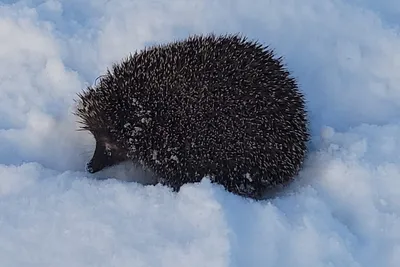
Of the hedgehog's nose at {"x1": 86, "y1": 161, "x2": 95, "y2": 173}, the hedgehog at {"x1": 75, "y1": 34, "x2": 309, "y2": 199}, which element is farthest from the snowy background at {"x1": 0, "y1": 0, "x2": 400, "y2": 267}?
the hedgehog at {"x1": 75, "y1": 34, "x2": 309, "y2": 199}

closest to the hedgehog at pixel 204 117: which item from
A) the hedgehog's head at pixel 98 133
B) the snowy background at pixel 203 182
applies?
the hedgehog's head at pixel 98 133

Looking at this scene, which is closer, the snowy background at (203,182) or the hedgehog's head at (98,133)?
the snowy background at (203,182)

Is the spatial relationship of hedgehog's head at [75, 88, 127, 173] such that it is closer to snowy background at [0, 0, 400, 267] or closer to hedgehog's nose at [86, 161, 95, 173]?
hedgehog's nose at [86, 161, 95, 173]

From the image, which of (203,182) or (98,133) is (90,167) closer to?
(98,133)

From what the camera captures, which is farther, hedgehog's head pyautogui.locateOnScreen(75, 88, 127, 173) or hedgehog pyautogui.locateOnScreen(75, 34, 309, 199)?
hedgehog's head pyautogui.locateOnScreen(75, 88, 127, 173)

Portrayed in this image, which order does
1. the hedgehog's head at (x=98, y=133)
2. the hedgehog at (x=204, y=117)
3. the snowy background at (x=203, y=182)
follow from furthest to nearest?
the hedgehog's head at (x=98, y=133)
the hedgehog at (x=204, y=117)
the snowy background at (x=203, y=182)

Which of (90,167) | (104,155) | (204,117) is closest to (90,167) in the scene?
(90,167)

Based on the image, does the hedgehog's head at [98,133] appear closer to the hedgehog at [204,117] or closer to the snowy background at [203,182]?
the hedgehog at [204,117]
